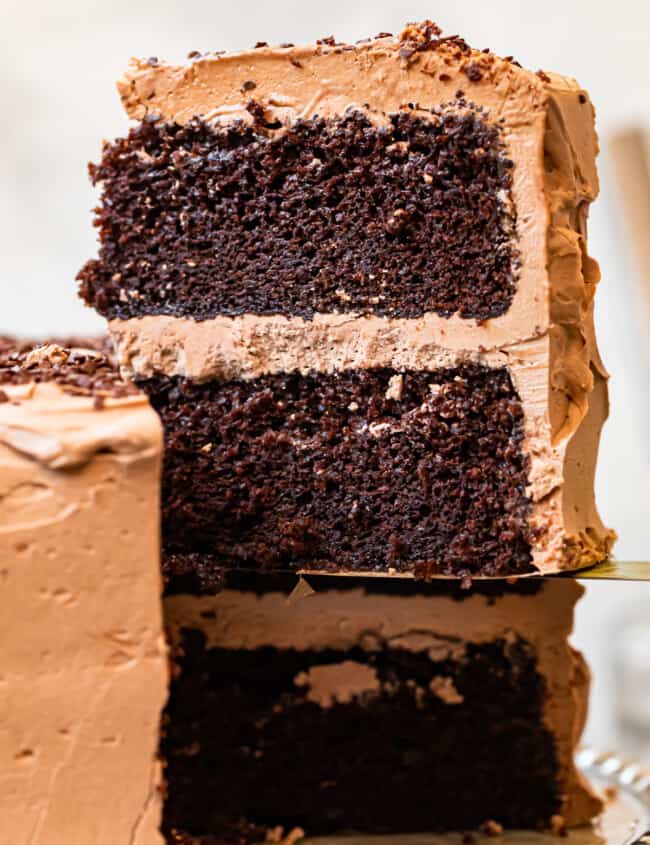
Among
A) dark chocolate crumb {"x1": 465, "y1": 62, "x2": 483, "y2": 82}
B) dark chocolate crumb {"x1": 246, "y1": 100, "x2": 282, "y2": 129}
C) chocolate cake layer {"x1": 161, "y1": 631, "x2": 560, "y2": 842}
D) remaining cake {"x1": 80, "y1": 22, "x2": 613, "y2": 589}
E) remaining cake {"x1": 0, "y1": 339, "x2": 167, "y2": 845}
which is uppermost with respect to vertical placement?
dark chocolate crumb {"x1": 465, "y1": 62, "x2": 483, "y2": 82}

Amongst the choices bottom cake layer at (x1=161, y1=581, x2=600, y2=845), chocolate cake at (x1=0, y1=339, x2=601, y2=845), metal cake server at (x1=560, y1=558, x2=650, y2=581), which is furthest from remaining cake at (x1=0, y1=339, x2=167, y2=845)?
metal cake server at (x1=560, y1=558, x2=650, y2=581)

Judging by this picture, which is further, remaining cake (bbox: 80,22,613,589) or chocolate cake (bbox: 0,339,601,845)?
chocolate cake (bbox: 0,339,601,845)

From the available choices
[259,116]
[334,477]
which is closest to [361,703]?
[334,477]

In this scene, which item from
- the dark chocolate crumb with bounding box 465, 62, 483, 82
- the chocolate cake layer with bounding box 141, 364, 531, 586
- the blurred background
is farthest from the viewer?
the blurred background

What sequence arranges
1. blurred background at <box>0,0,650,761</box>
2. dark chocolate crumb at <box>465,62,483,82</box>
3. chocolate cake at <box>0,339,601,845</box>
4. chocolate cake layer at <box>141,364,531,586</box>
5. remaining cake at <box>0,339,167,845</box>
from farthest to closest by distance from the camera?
blurred background at <box>0,0,650,761</box> → chocolate cake at <box>0,339,601,845</box> → chocolate cake layer at <box>141,364,531,586</box> → dark chocolate crumb at <box>465,62,483,82</box> → remaining cake at <box>0,339,167,845</box>

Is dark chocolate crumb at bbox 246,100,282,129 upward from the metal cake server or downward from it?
upward

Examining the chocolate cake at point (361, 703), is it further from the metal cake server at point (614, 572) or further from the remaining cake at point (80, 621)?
the remaining cake at point (80, 621)

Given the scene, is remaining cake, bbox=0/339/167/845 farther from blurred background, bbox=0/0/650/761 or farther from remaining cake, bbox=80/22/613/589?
blurred background, bbox=0/0/650/761

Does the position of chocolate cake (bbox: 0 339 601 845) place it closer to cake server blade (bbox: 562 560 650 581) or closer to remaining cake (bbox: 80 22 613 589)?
remaining cake (bbox: 80 22 613 589)
